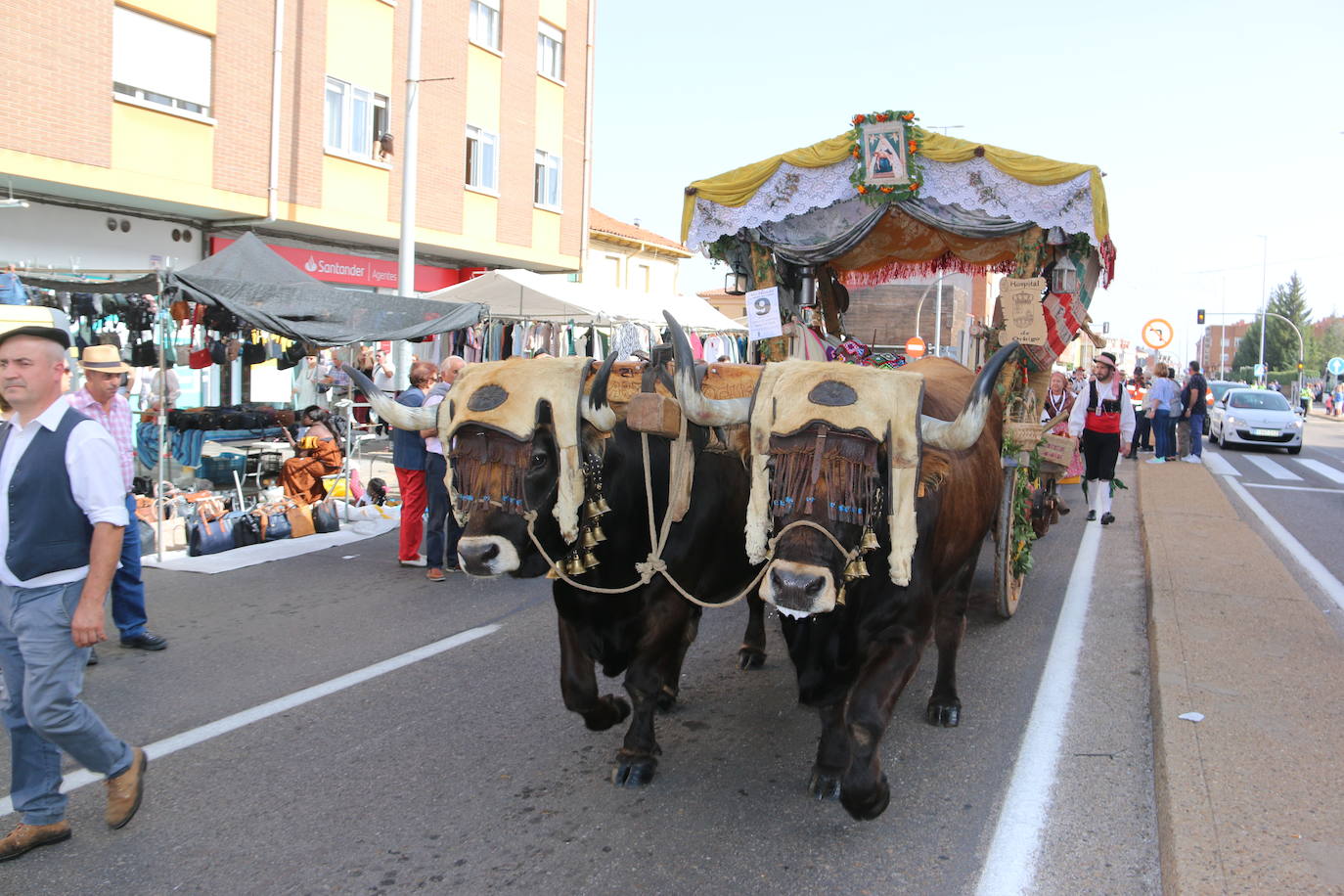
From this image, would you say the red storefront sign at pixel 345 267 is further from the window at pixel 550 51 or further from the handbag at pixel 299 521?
the handbag at pixel 299 521

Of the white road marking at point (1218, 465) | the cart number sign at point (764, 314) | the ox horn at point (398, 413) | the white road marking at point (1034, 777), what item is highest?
the cart number sign at point (764, 314)

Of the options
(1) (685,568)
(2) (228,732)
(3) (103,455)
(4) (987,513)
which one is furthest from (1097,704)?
(3) (103,455)

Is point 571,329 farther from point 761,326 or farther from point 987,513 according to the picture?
point 987,513

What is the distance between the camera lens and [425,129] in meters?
20.7

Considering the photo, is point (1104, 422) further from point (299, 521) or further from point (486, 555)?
point (486, 555)

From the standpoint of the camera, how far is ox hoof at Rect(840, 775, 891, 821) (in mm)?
3420

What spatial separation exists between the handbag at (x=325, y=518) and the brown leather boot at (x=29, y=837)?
6.54 meters

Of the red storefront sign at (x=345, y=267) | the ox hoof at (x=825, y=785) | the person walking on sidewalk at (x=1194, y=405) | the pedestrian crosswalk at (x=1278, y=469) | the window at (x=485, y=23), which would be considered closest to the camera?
the ox hoof at (x=825, y=785)

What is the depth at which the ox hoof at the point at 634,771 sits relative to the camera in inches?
164

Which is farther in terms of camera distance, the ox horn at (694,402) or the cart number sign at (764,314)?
the cart number sign at (764,314)

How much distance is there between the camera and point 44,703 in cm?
343

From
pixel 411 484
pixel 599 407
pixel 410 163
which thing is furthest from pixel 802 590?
pixel 410 163

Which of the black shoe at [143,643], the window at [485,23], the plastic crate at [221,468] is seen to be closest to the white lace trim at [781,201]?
the black shoe at [143,643]

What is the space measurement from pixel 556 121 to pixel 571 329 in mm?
9923
